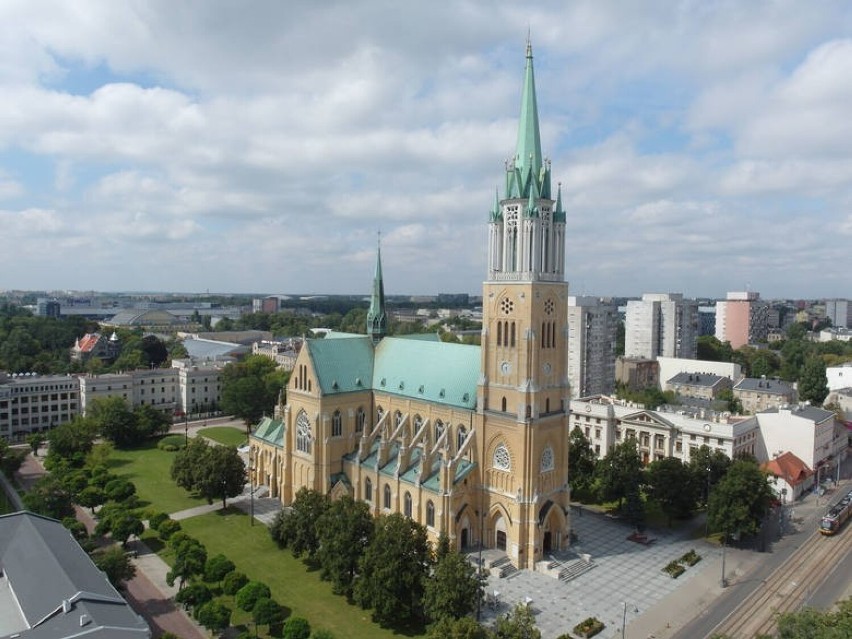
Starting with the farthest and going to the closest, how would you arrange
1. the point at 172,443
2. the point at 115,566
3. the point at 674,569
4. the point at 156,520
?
1. the point at 172,443
2. the point at 156,520
3. the point at 674,569
4. the point at 115,566

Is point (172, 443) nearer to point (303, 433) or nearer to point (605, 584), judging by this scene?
point (303, 433)

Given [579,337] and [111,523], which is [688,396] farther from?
[111,523]

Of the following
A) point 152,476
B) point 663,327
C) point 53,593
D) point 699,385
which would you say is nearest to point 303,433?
point 152,476

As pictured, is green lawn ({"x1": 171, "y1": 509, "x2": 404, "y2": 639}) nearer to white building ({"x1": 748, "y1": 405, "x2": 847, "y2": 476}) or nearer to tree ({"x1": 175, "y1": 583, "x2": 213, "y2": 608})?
tree ({"x1": 175, "y1": 583, "x2": 213, "y2": 608})

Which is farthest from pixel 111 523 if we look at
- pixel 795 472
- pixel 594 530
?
pixel 795 472

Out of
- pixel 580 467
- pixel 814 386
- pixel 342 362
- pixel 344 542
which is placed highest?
pixel 342 362

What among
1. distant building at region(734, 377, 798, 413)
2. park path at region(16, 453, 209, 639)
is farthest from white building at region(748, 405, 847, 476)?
park path at region(16, 453, 209, 639)
